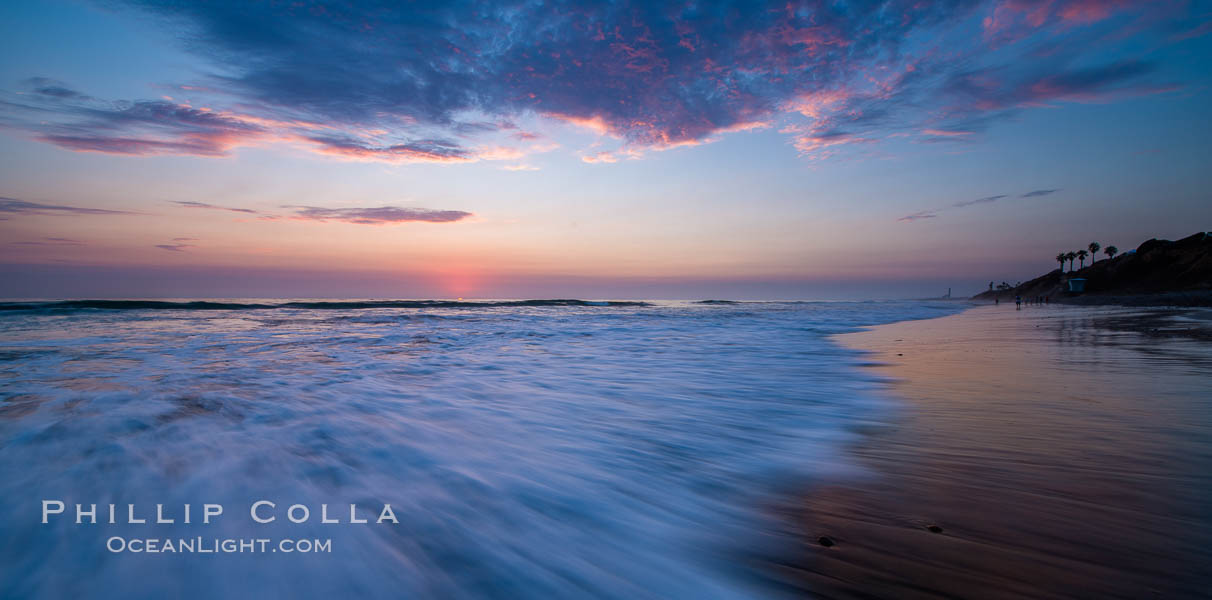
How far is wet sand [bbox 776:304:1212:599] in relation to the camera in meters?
1.63

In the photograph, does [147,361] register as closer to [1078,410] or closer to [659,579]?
[659,579]

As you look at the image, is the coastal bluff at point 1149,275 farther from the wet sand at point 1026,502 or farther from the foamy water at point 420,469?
the foamy water at point 420,469

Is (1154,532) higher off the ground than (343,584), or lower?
higher

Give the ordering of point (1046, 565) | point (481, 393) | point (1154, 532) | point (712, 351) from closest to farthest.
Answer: point (1046, 565) < point (1154, 532) < point (481, 393) < point (712, 351)

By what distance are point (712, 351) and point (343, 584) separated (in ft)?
27.1

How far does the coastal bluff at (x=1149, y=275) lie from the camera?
39231 millimetres

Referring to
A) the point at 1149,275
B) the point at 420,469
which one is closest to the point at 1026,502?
the point at 420,469

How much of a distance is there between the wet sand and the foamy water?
34 cm

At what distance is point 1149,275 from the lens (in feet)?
155

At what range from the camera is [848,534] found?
1992mm

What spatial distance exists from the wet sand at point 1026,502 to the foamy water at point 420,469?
1.12 ft

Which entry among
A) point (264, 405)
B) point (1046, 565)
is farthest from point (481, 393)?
point (1046, 565)

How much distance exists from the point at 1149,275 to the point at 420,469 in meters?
71.8

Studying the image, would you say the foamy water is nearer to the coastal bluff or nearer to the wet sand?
the wet sand
